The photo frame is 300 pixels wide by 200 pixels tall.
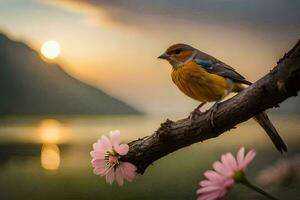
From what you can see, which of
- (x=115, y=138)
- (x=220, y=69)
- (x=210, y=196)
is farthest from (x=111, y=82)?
(x=210, y=196)

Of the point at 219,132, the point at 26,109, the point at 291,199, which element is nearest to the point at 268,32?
the point at 219,132

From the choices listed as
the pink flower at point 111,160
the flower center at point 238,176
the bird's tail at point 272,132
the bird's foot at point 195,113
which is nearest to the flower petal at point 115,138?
the pink flower at point 111,160

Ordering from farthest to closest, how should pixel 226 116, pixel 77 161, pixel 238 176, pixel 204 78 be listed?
pixel 77 161
pixel 204 78
pixel 226 116
pixel 238 176

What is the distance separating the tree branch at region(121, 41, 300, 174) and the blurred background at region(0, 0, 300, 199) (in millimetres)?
56

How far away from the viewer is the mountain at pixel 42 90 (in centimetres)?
134

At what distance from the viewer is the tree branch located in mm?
956

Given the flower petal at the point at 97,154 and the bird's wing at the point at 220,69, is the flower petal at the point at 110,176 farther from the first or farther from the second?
the bird's wing at the point at 220,69

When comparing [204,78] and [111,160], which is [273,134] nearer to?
[204,78]

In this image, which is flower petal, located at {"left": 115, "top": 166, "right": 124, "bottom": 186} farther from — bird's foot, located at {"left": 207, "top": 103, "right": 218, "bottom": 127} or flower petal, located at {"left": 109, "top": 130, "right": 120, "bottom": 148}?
bird's foot, located at {"left": 207, "top": 103, "right": 218, "bottom": 127}

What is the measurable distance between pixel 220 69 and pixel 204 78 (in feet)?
0.15

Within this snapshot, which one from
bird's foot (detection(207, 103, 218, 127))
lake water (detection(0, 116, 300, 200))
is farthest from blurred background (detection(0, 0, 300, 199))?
bird's foot (detection(207, 103, 218, 127))

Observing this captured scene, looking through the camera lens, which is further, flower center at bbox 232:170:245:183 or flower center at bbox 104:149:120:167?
flower center at bbox 104:149:120:167

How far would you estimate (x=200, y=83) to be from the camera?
124 cm

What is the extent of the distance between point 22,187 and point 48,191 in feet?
0.22
